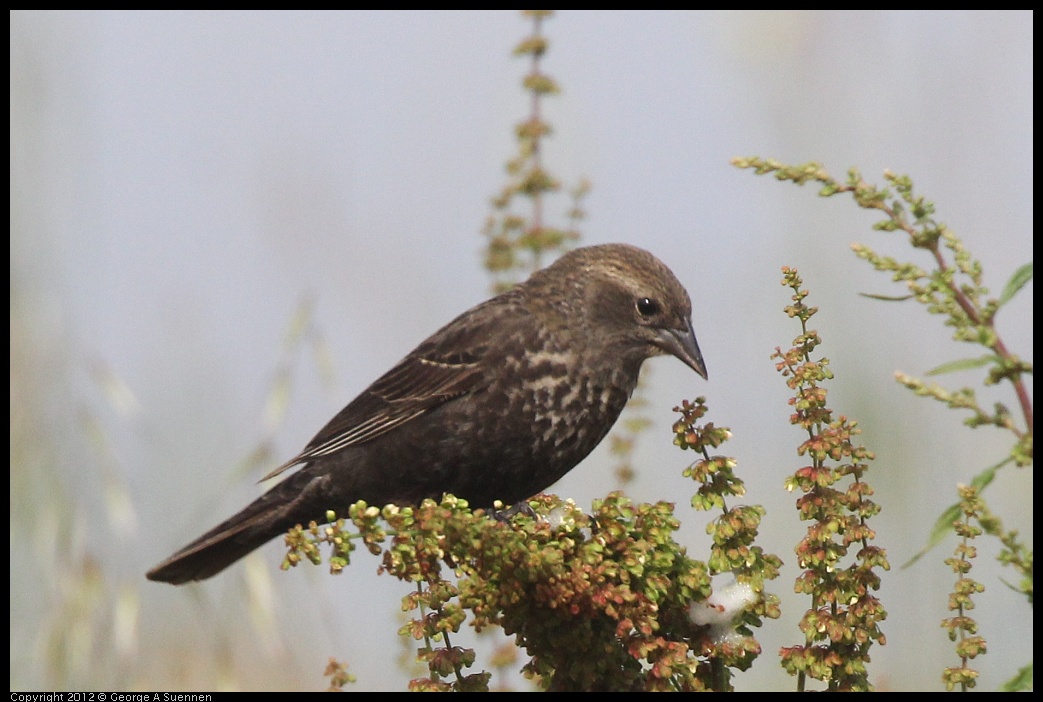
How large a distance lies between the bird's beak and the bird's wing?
21.9 inches

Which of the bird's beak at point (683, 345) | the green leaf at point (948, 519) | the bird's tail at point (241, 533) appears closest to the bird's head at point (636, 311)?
the bird's beak at point (683, 345)

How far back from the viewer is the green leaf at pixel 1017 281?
5.67 ft

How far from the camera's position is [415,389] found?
4.05 meters

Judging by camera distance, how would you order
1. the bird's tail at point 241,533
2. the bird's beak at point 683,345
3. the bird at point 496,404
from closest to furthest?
the bird at point 496,404, the bird's beak at point 683,345, the bird's tail at point 241,533

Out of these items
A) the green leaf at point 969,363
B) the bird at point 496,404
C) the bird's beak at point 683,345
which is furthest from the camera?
the bird's beak at point 683,345

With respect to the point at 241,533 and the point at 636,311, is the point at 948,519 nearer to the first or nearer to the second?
the point at 636,311

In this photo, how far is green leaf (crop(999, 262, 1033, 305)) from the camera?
68.1 inches

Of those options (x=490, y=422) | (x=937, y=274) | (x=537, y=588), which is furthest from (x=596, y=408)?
(x=937, y=274)

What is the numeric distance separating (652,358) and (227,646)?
159 centimetres

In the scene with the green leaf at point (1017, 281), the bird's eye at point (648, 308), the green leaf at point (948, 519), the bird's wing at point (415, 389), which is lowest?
the green leaf at point (948, 519)

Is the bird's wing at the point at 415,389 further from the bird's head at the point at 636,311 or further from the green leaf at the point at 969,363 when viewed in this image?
the green leaf at the point at 969,363

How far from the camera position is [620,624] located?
2.27 meters

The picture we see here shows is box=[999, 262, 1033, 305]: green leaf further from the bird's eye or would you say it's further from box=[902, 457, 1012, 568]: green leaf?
the bird's eye

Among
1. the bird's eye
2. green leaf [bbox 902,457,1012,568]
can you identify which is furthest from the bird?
green leaf [bbox 902,457,1012,568]
